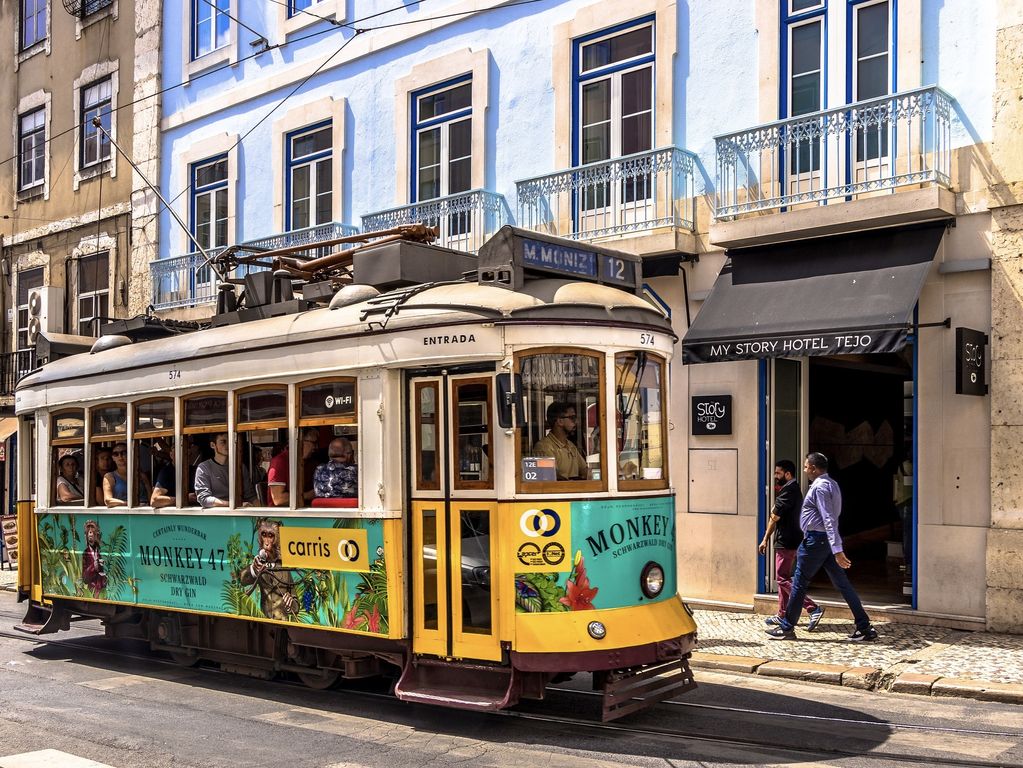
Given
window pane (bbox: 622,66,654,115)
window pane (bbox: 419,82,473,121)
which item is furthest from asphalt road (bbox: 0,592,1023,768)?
window pane (bbox: 419,82,473,121)

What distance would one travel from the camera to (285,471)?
338 inches

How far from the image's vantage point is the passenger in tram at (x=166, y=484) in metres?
9.72

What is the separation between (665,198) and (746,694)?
6755mm

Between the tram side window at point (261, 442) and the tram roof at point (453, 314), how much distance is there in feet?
1.32

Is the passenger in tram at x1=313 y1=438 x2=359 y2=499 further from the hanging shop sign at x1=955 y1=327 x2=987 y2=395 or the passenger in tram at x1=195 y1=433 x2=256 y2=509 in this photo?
the hanging shop sign at x1=955 y1=327 x2=987 y2=395

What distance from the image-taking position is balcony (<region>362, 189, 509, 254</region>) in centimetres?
1571

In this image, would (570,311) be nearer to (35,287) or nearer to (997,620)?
(997,620)

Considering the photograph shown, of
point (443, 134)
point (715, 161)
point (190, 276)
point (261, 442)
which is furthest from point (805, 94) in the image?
point (190, 276)

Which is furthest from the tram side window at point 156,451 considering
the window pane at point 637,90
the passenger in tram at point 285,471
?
the window pane at point 637,90

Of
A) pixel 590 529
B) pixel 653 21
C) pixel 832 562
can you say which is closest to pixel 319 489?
pixel 590 529

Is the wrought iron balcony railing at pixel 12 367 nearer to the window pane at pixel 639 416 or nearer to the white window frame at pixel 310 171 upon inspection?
the white window frame at pixel 310 171

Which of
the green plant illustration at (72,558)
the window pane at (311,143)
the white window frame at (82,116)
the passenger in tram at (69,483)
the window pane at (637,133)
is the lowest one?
the green plant illustration at (72,558)

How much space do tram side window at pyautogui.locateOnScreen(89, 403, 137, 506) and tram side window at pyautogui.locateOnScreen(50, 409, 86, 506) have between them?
0.25 meters

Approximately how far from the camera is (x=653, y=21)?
14.2 meters
